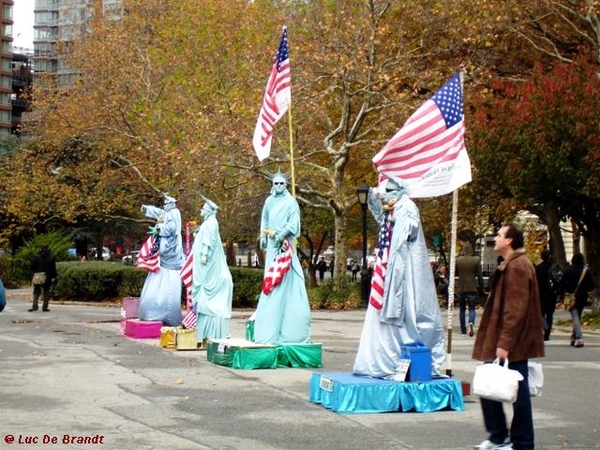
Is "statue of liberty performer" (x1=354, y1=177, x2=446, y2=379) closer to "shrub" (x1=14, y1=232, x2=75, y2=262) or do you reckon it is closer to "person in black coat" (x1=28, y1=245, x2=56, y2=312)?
"person in black coat" (x1=28, y1=245, x2=56, y2=312)

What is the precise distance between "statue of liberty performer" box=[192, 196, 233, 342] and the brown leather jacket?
9.63 m

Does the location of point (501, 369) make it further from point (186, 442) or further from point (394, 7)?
point (394, 7)

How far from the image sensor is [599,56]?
27.3 metres

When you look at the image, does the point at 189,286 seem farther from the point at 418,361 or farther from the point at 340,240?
the point at 340,240

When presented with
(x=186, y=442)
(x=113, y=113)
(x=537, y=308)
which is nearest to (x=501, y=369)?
(x=537, y=308)

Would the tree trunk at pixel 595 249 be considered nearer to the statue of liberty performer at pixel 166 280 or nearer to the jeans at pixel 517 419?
the statue of liberty performer at pixel 166 280

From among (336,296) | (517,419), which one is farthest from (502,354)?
(336,296)

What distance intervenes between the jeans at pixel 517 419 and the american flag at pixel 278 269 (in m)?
7.00

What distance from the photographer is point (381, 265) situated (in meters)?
11.9

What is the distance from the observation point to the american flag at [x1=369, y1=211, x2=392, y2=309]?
11641 millimetres

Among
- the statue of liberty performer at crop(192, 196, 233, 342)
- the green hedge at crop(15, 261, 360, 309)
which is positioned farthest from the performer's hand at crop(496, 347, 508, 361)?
the green hedge at crop(15, 261, 360, 309)

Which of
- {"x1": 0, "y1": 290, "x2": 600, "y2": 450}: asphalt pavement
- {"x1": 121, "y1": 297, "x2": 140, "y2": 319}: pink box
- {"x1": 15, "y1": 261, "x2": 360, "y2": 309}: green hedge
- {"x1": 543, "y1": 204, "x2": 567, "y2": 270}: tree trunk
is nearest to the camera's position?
{"x1": 0, "y1": 290, "x2": 600, "y2": 450}: asphalt pavement

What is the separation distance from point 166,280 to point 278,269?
223 inches

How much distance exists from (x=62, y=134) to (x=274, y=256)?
2964 cm
